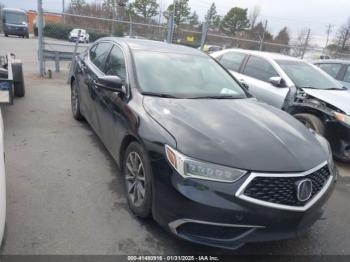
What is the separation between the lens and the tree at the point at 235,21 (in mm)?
49938

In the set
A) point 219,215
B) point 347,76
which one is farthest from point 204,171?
point 347,76

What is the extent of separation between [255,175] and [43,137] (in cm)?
373

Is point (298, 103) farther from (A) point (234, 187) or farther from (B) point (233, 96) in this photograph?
(A) point (234, 187)

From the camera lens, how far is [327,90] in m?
5.73

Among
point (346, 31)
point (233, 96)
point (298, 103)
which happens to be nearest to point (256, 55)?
point (298, 103)

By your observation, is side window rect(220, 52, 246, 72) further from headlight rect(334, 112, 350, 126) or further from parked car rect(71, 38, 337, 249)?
parked car rect(71, 38, 337, 249)

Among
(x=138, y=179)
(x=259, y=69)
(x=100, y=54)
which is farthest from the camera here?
(x=259, y=69)

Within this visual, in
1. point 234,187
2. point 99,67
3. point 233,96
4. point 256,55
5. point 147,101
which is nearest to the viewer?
point 234,187

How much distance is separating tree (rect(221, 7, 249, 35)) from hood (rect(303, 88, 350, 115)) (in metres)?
46.6

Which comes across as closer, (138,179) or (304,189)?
(304,189)

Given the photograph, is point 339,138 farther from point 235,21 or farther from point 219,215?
point 235,21

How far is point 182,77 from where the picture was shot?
3816 millimetres

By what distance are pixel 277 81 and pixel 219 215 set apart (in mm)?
3955

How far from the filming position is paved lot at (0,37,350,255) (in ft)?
8.95
